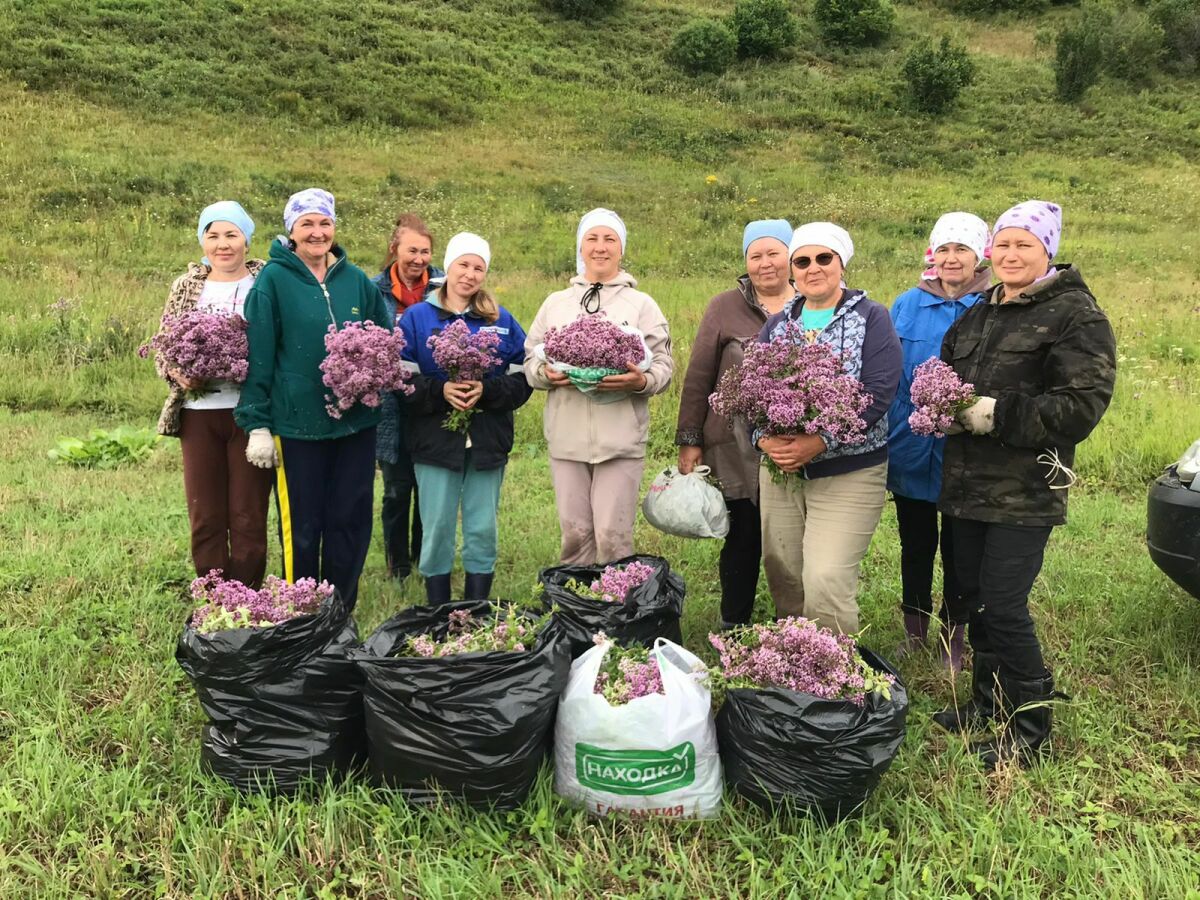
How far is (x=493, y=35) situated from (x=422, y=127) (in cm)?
1372

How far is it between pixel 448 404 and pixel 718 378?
4.22ft

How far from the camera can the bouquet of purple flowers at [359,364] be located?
3.41 meters

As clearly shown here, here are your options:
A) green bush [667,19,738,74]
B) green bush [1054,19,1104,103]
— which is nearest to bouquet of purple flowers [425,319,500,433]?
green bush [667,19,738,74]

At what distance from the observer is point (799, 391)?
A: 2.97 metres

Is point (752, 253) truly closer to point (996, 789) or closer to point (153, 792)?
point (996, 789)

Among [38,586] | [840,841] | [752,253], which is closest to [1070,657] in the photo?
[840,841]

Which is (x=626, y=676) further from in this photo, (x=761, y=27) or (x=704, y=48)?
(x=761, y=27)

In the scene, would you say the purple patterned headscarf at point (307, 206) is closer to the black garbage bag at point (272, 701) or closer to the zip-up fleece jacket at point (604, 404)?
the zip-up fleece jacket at point (604, 404)

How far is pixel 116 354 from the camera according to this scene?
30.6ft

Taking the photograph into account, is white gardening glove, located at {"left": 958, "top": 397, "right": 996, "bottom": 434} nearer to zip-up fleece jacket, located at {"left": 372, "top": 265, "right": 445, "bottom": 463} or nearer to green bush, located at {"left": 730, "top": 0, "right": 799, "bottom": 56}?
zip-up fleece jacket, located at {"left": 372, "top": 265, "right": 445, "bottom": 463}

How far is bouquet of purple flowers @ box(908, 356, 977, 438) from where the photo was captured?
288 centimetres

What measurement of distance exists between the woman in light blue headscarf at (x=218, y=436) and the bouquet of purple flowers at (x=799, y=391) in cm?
230

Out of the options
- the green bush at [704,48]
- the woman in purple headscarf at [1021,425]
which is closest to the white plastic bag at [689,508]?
the woman in purple headscarf at [1021,425]

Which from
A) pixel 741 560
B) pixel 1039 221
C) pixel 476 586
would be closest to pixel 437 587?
pixel 476 586
